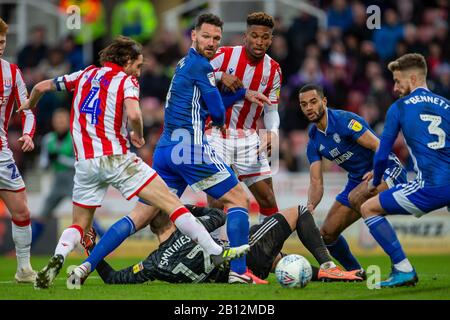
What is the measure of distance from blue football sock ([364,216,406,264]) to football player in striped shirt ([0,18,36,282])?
3.68 meters

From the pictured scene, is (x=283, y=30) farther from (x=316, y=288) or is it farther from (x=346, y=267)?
(x=316, y=288)

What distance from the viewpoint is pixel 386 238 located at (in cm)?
870

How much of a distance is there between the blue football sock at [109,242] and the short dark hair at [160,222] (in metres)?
0.75

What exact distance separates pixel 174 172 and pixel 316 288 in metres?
1.92

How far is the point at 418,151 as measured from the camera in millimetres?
8641

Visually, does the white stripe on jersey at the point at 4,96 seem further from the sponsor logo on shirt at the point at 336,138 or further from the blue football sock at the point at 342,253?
the blue football sock at the point at 342,253

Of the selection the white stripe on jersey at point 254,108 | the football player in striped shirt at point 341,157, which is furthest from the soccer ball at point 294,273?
the white stripe on jersey at point 254,108

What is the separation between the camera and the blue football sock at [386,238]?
8.67m

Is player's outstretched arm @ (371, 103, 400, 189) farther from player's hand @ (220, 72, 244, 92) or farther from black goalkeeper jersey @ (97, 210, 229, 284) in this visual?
player's hand @ (220, 72, 244, 92)

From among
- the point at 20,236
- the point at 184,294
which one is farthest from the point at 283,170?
the point at 184,294

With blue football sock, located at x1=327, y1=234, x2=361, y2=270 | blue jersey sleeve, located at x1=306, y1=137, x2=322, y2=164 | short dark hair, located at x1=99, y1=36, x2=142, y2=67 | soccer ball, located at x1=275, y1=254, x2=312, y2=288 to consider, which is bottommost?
blue football sock, located at x1=327, y1=234, x2=361, y2=270

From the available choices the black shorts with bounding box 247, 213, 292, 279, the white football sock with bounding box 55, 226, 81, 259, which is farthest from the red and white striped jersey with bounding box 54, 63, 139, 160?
the black shorts with bounding box 247, 213, 292, 279

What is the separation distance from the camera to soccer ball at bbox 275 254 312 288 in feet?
28.1

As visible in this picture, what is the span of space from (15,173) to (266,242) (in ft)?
9.23
